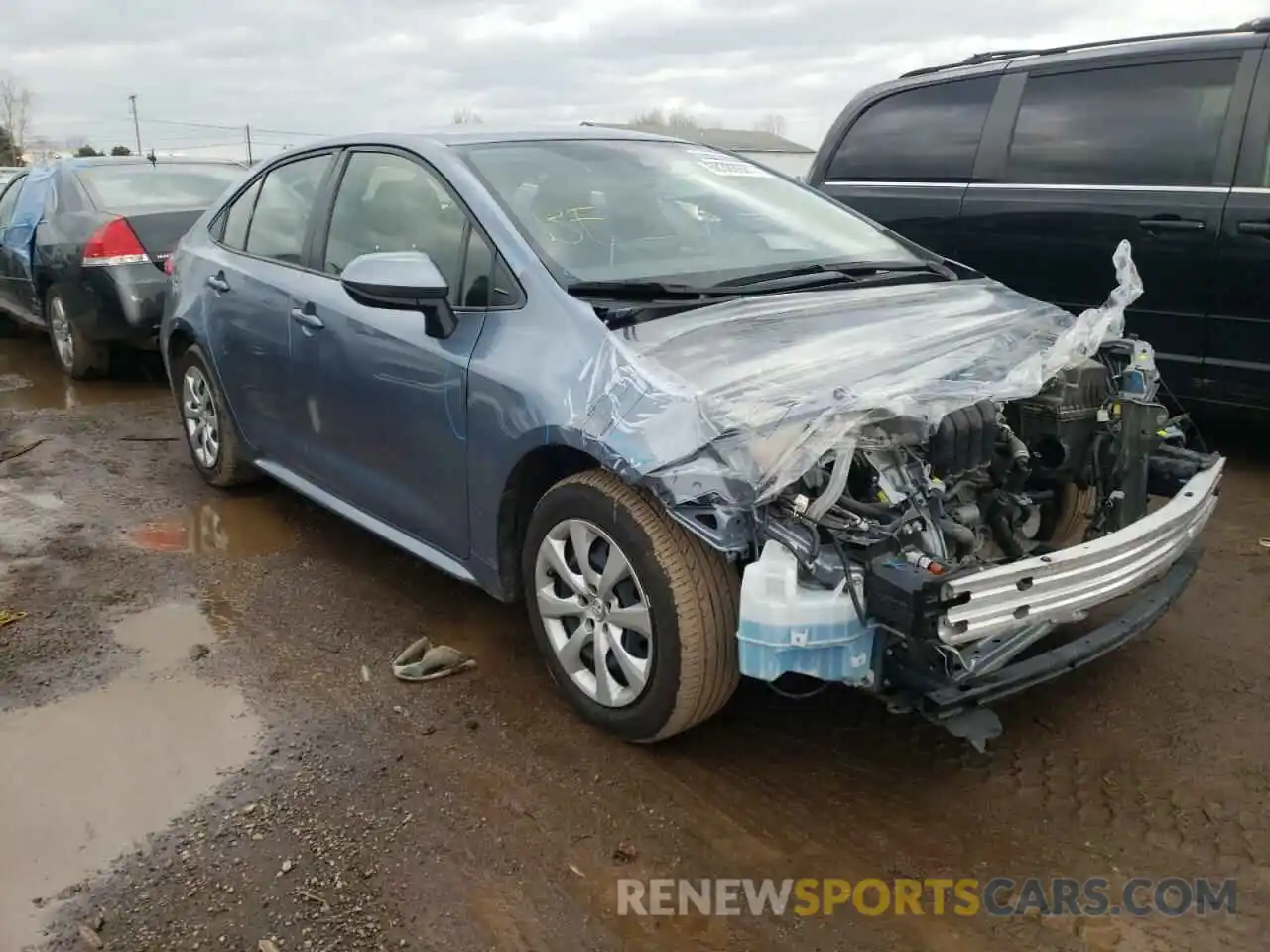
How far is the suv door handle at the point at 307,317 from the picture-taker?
391 centimetres

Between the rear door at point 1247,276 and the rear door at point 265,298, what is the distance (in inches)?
149

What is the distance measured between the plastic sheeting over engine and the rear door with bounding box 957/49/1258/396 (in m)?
1.71

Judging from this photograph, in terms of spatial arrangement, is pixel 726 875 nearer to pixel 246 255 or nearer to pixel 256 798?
pixel 256 798

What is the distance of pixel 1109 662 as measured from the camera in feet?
11.2

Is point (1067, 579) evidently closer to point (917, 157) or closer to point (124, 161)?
point (917, 157)

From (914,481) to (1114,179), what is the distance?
3264 millimetres

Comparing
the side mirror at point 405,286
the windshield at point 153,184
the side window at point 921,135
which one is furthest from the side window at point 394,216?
the windshield at point 153,184

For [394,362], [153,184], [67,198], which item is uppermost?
[153,184]

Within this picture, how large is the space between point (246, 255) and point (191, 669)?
1.90 m

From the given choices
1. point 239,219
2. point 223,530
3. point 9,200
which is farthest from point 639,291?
point 9,200

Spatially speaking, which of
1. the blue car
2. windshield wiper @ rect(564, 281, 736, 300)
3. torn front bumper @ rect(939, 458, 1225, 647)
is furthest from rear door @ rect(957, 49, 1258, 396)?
windshield wiper @ rect(564, 281, 736, 300)

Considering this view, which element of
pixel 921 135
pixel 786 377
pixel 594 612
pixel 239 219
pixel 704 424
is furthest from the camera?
pixel 921 135

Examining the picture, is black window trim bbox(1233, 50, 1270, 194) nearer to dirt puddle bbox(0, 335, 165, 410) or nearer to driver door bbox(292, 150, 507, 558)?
driver door bbox(292, 150, 507, 558)

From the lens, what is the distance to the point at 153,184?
8.08 meters
